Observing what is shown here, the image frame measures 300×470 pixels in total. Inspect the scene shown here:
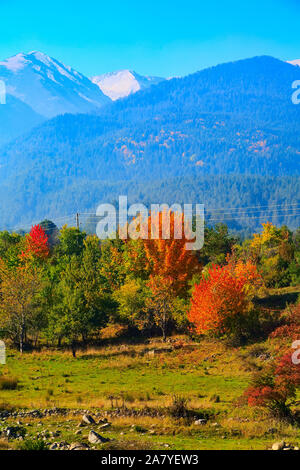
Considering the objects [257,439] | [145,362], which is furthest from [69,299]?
[257,439]

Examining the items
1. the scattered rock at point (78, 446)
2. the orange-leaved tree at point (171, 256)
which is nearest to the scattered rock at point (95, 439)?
the scattered rock at point (78, 446)

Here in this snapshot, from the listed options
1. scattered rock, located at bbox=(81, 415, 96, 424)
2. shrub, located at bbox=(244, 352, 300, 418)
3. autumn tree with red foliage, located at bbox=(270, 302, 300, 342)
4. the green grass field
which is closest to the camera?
the green grass field

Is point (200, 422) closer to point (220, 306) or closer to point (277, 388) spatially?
point (277, 388)

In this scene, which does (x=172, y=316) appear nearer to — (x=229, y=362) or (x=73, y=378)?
(x=229, y=362)

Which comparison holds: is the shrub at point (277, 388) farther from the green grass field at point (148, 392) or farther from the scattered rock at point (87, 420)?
the scattered rock at point (87, 420)

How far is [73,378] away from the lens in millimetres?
43875

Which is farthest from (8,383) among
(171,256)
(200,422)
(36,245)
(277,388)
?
(36,245)

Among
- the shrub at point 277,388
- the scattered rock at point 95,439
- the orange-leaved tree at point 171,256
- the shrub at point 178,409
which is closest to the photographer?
the scattered rock at point 95,439

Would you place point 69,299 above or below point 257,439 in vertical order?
above

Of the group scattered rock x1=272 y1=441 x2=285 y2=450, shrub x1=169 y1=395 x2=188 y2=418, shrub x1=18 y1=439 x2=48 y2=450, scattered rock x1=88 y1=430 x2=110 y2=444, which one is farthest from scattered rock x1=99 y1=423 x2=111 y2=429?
scattered rock x1=272 y1=441 x2=285 y2=450

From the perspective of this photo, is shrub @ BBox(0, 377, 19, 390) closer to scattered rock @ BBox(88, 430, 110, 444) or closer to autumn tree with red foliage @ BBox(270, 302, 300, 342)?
scattered rock @ BBox(88, 430, 110, 444)
